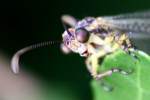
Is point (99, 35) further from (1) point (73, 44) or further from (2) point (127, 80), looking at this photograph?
(2) point (127, 80)

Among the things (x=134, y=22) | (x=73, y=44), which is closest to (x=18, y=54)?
(x=73, y=44)

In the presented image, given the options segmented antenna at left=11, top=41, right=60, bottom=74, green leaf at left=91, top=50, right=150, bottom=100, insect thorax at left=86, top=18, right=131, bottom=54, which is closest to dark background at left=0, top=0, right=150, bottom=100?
segmented antenna at left=11, top=41, right=60, bottom=74

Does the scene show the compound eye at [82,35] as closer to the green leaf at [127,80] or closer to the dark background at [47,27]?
the dark background at [47,27]

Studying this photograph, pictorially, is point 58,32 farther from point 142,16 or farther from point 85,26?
point 142,16

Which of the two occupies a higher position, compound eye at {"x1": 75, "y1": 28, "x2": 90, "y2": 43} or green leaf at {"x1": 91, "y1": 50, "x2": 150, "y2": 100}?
compound eye at {"x1": 75, "y1": 28, "x2": 90, "y2": 43}

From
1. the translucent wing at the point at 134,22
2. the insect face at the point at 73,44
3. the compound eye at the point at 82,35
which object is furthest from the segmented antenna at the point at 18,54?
the translucent wing at the point at 134,22

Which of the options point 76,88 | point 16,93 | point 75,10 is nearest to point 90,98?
point 76,88

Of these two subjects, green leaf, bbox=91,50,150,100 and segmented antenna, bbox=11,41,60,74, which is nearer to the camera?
green leaf, bbox=91,50,150,100

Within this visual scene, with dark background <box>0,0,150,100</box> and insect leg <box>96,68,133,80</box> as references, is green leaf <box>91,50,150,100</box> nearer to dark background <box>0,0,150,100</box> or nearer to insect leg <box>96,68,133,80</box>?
insect leg <box>96,68,133,80</box>
